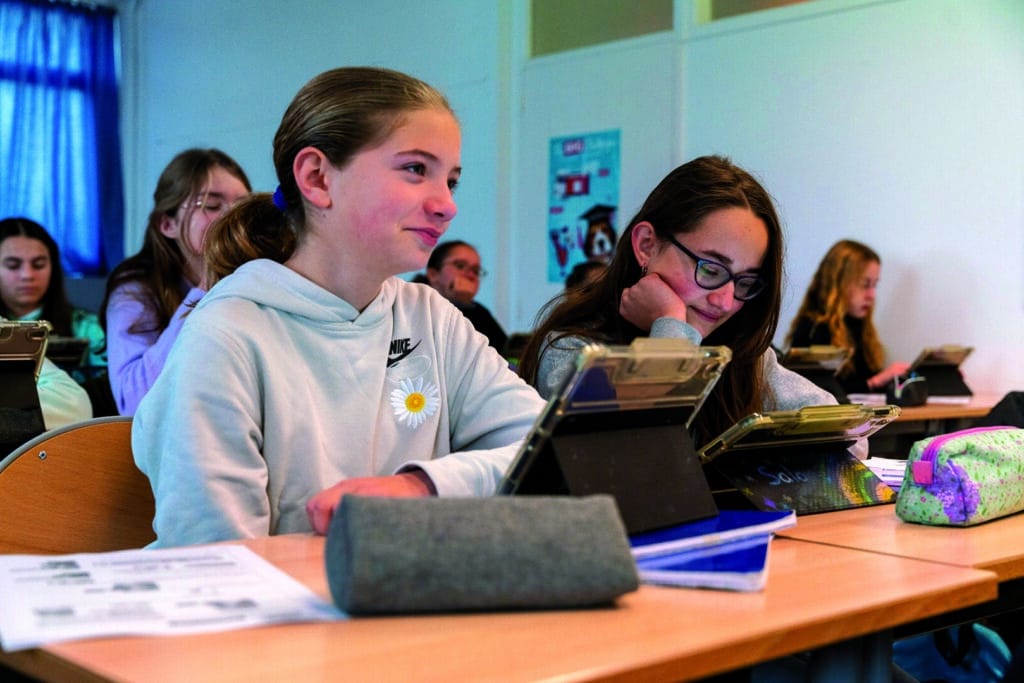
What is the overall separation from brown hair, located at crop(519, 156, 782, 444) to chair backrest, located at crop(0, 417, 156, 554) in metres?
0.73

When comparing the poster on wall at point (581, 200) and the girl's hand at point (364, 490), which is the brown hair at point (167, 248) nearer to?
the girl's hand at point (364, 490)

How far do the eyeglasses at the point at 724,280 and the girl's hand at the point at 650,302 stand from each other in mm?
54

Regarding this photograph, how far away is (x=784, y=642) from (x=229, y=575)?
1.50 ft

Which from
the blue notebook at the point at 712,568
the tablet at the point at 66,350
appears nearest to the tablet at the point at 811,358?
the tablet at the point at 66,350

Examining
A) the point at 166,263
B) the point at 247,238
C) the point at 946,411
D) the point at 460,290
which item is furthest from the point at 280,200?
the point at 460,290

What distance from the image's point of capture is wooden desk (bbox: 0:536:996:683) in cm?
76

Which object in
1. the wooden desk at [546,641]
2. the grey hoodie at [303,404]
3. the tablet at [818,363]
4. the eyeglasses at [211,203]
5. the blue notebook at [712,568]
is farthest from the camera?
the tablet at [818,363]

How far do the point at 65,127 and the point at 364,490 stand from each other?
8.77 meters

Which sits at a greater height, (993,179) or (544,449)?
(993,179)

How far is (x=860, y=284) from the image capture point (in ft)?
18.5

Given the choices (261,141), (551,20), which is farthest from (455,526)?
(261,141)

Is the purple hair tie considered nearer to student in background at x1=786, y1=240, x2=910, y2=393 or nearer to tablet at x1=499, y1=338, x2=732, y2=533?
tablet at x1=499, y1=338, x2=732, y2=533

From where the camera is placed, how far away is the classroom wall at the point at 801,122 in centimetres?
549

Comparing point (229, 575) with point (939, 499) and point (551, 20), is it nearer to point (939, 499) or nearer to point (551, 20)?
point (939, 499)
